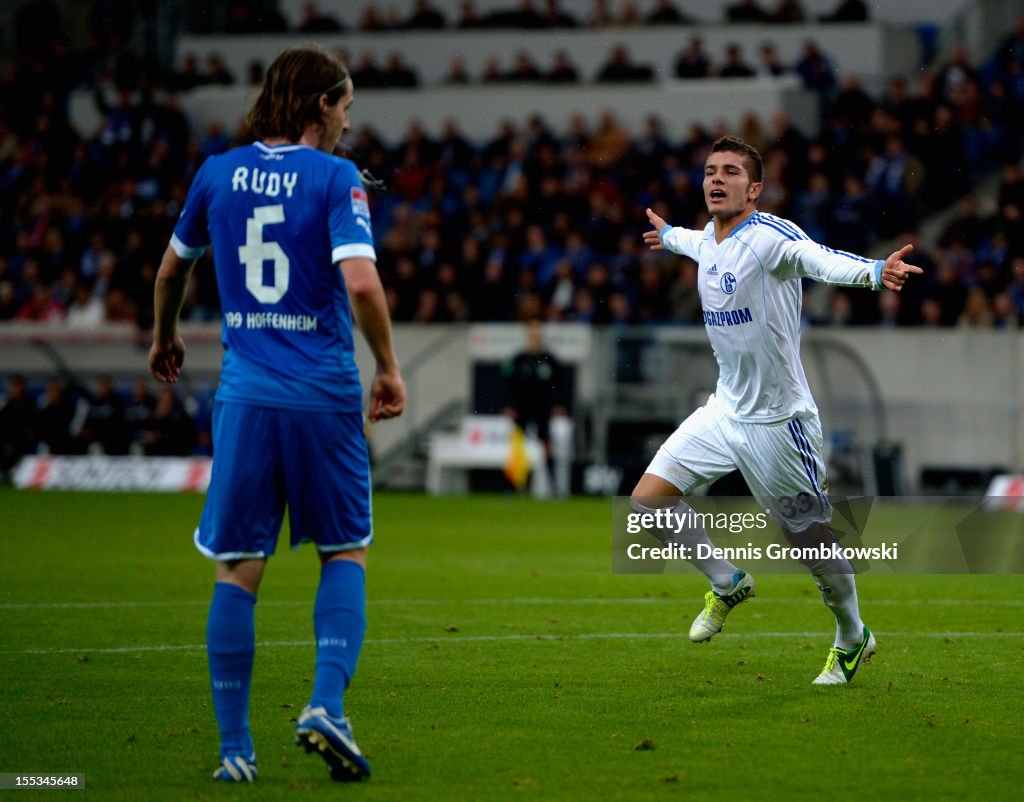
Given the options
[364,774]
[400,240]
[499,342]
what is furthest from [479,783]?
[400,240]

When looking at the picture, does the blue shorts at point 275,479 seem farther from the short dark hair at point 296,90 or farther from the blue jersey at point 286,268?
the short dark hair at point 296,90

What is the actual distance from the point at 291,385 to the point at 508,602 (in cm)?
569

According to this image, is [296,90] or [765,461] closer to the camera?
[296,90]

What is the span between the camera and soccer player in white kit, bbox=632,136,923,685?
804 cm

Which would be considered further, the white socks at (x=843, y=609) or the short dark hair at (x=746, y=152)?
the short dark hair at (x=746, y=152)

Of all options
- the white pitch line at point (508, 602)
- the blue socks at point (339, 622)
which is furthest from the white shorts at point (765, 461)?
the blue socks at point (339, 622)

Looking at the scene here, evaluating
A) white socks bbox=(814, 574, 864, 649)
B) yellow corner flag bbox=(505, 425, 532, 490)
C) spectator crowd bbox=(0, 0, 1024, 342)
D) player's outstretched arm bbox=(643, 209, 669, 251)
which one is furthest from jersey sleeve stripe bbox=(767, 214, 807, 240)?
yellow corner flag bbox=(505, 425, 532, 490)

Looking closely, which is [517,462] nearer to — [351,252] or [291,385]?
[291,385]

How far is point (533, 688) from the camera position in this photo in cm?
746

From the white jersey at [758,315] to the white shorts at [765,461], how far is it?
0.08 meters

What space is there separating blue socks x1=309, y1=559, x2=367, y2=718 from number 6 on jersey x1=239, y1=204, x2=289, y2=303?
98cm

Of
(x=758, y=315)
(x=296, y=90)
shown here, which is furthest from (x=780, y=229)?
(x=296, y=90)

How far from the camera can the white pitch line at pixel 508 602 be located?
10.5 metres

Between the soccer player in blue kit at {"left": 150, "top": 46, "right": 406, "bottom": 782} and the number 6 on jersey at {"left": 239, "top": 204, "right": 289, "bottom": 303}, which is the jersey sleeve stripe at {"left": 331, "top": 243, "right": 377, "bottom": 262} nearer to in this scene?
the soccer player in blue kit at {"left": 150, "top": 46, "right": 406, "bottom": 782}
